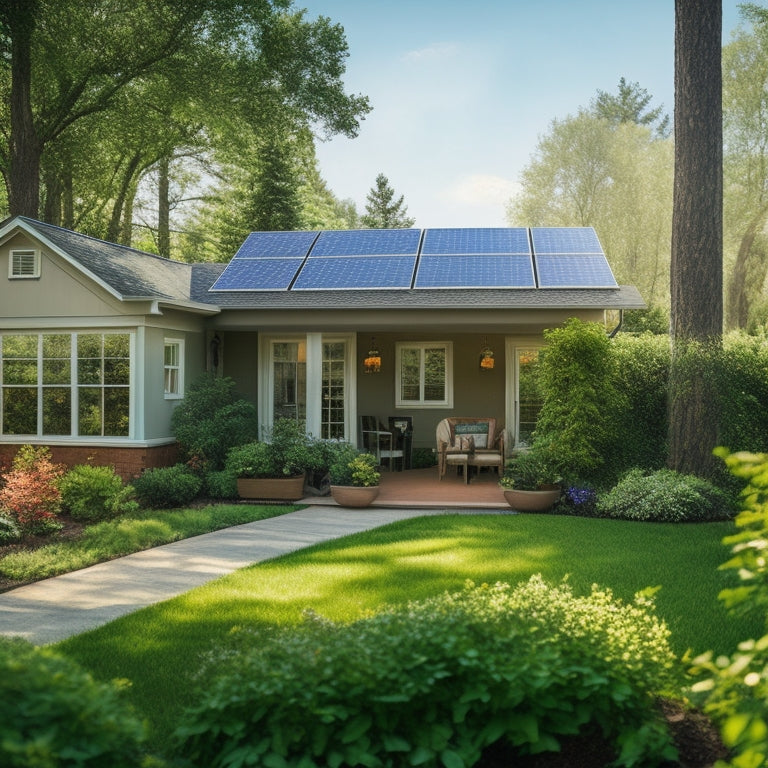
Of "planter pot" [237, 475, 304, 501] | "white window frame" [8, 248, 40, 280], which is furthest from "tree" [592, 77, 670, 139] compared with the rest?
"white window frame" [8, 248, 40, 280]

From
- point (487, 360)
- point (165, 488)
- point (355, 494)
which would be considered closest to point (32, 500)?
point (165, 488)

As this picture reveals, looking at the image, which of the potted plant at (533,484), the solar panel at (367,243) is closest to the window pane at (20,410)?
the solar panel at (367,243)

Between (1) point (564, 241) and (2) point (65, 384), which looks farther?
(1) point (564, 241)

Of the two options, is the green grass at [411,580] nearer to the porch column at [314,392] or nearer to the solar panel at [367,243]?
the porch column at [314,392]

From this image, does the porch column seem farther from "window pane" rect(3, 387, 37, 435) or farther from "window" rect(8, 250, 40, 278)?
"window" rect(8, 250, 40, 278)

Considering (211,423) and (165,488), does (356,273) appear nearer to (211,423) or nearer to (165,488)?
(211,423)

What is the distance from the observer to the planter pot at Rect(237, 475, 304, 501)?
38.0 ft

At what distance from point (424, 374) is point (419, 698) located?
1247cm

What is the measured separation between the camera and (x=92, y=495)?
10.2 m

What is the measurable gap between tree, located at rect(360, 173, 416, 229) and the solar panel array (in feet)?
80.1

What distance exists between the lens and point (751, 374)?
1127 cm

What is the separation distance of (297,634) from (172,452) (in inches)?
360

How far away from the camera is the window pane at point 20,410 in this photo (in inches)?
477

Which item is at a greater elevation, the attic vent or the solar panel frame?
the solar panel frame
